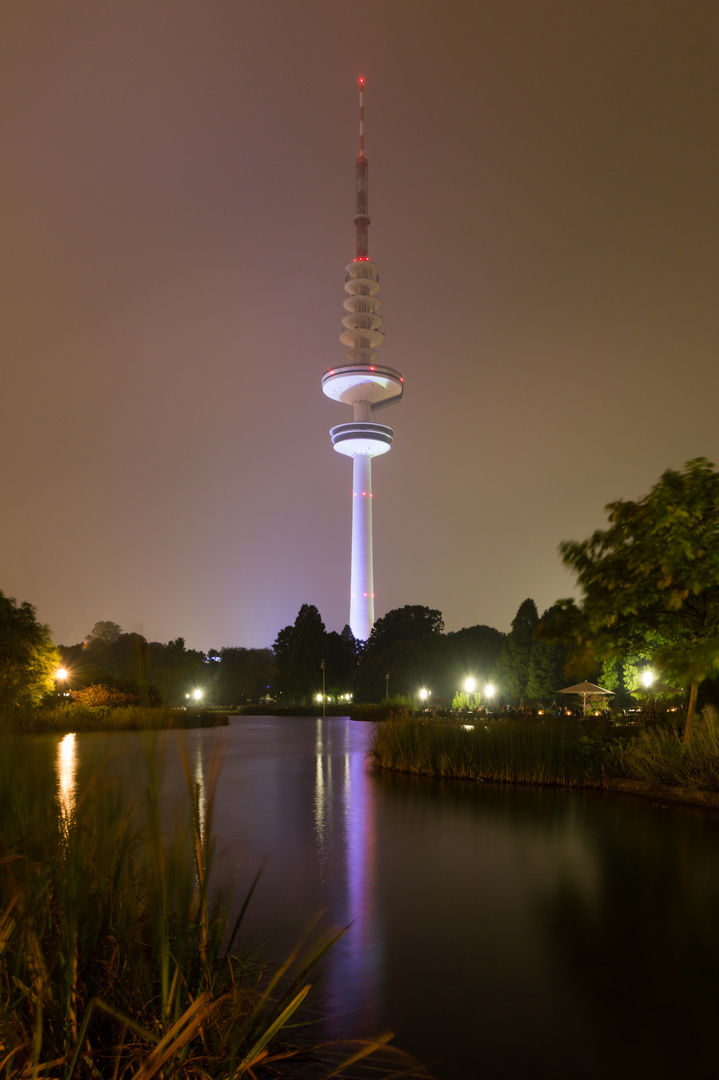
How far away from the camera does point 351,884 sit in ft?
27.2

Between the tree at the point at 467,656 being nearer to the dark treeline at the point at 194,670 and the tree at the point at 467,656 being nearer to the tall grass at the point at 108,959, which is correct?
the dark treeline at the point at 194,670

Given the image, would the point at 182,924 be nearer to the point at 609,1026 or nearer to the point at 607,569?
the point at 609,1026

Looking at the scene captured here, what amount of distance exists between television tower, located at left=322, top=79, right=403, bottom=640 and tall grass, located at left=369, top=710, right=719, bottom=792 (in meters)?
109

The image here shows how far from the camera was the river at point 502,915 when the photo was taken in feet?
15.0

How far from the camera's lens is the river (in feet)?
15.0

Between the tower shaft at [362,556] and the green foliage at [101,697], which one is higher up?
the tower shaft at [362,556]

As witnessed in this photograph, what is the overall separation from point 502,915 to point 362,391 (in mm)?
134783

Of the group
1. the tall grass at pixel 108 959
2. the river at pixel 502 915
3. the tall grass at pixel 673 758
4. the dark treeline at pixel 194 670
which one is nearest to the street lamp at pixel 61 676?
the dark treeline at pixel 194 670

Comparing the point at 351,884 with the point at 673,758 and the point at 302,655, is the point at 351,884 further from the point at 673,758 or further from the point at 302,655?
the point at 302,655

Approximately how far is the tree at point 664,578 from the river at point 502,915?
2.63 meters

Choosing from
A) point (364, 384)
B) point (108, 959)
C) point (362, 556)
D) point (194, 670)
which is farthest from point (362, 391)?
point (108, 959)

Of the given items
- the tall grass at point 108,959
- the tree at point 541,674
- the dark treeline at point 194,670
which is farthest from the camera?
the tree at point 541,674

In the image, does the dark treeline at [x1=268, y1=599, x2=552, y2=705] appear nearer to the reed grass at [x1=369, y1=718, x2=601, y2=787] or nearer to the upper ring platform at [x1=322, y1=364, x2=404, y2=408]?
the upper ring platform at [x1=322, y1=364, x2=404, y2=408]

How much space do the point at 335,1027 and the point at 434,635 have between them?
319ft
